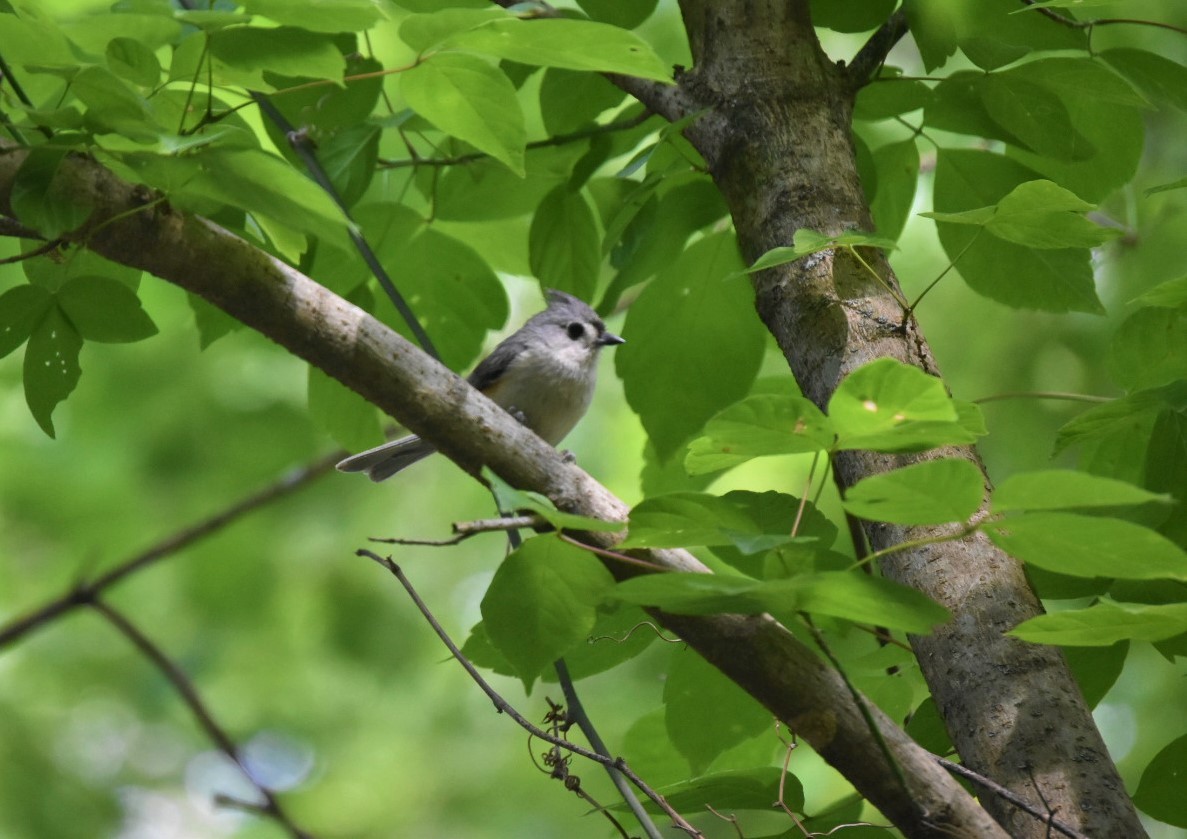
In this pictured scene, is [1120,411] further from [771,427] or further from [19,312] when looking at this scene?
[19,312]

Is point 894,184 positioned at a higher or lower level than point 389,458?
higher

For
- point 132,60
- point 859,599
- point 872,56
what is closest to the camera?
point 859,599

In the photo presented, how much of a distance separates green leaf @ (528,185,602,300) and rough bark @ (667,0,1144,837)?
383 millimetres

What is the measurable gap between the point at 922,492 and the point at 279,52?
106 cm

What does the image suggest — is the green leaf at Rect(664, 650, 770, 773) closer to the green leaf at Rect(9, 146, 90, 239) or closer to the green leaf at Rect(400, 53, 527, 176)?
the green leaf at Rect(400, 53, 527, 176)

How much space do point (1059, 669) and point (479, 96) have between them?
1123 millimetres

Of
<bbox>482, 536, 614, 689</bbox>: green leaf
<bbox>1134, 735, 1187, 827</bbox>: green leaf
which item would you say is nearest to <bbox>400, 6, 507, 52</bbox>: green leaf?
<bbox>482, 536, 614, 689</bbox>: green leaf

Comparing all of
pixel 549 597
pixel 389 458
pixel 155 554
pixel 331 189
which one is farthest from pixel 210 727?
pixel 389 458

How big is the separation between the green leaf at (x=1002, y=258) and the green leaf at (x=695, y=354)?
1.34 feet

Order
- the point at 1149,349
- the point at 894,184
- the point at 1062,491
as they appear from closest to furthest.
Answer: the point at 1062,491
the point at 1149,349
the point at 894,184

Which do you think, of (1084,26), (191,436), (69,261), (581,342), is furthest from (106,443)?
(1084,26)

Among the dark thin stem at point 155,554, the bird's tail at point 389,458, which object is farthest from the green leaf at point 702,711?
the bird's tail at point 389,458

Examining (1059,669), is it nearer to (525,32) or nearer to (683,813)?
(683,813)

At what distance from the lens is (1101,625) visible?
1.28m
